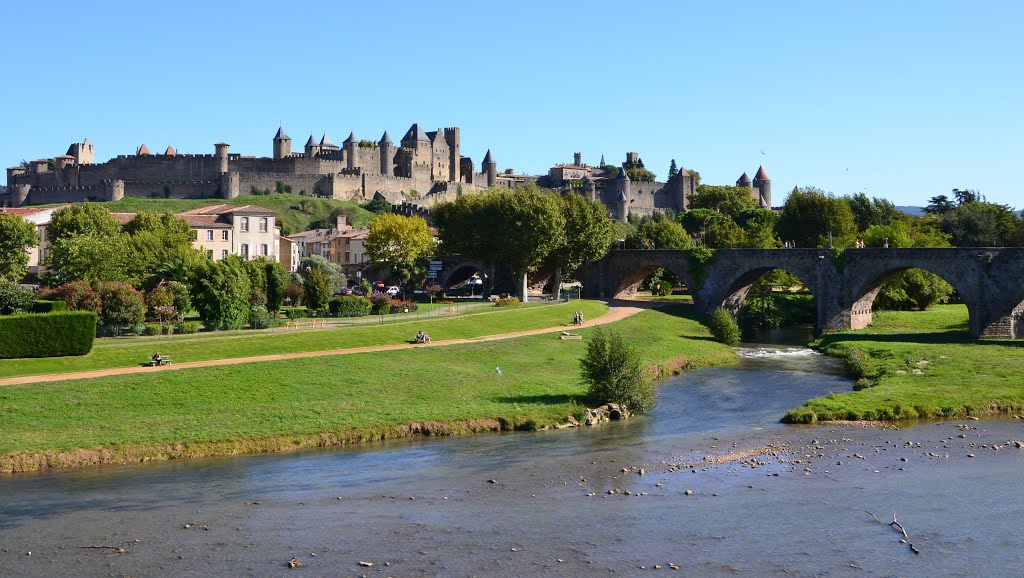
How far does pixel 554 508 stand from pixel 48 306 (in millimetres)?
30161

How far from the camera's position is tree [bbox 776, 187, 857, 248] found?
101938 millimetres

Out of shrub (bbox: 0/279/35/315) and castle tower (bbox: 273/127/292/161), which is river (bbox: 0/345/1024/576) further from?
castle tower (bbox: 273/127/292/161)

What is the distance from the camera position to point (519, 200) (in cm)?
7950

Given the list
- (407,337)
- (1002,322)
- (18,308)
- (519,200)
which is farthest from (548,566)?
(519,200)

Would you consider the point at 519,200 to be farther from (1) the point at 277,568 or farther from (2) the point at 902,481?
(1) the point at 277,568

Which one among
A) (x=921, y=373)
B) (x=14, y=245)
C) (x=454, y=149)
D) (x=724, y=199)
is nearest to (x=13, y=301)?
(x=14, y=245)

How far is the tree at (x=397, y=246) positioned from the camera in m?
85.3

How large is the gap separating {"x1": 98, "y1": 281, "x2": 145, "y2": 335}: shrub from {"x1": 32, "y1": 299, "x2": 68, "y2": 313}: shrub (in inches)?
62.5

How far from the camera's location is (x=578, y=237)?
82562mm

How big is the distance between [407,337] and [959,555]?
33.4 meters

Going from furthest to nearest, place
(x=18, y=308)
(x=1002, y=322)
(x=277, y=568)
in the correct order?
(x=1002, y=322), (x=18, y=308), (x=277, y=568)

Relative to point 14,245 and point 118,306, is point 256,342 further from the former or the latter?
point 14,245

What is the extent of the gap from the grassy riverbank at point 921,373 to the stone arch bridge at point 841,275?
215cm

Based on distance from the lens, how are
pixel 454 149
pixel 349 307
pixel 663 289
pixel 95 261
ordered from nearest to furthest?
pixel 95 261 → pixel 349 307 → pixel 663 289 → pixel 454 149
